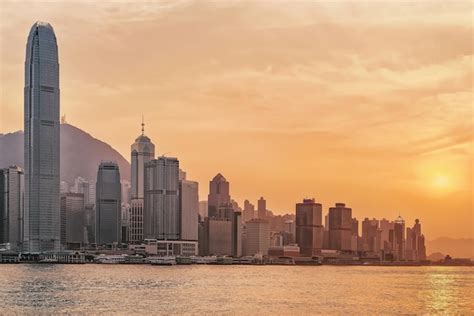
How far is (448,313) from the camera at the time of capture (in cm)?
13925

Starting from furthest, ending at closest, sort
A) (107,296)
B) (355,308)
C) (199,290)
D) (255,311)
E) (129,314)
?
1. (199,290)
2. (107,296)
3. (355,308)
4. (255,311)
5. (129,314)

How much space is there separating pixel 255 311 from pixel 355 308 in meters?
20.7

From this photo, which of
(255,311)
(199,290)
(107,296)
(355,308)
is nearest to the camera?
(255,311)

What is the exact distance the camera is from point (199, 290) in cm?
18512

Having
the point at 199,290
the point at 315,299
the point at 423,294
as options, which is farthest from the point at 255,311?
the point at 423,294

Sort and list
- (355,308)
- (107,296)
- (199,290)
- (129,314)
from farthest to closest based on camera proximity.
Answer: (199,290) < (107,296) < (355,308) < (129,314)

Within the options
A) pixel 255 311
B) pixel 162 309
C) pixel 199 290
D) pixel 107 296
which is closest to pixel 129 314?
pixel 162 309

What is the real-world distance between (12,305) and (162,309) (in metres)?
23.7

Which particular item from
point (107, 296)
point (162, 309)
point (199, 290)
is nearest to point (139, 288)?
point (199, 290)

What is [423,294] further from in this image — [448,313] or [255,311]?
[255,311]

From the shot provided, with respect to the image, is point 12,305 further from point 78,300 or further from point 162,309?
point 162,309

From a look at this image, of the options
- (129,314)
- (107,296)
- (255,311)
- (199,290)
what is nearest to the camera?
(129,314)

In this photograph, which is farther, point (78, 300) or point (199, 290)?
point (199, 290)

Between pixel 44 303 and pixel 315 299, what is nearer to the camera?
pixel 44 303
